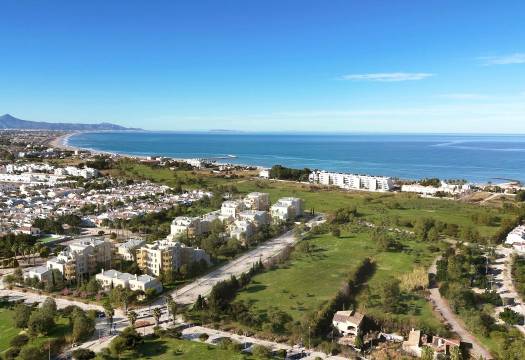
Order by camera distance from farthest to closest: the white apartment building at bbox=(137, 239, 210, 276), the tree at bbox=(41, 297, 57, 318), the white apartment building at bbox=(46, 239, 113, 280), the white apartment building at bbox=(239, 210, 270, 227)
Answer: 1. the white apartment building at bbox=(239, 210, 270, 227)
2. the white apartment building at bbox=(137, 239, 210, 276)
3. the white apartment building at bbox=(46, 239, 113, 280)
4. the tree at bbox=(41, 297, 57, 318)

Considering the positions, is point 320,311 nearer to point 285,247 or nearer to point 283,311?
point 283,311

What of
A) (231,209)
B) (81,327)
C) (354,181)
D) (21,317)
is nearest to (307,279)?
(81,327)

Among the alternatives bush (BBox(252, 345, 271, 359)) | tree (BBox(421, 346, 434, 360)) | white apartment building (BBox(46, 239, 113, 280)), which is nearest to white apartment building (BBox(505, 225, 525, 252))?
tree (BBox(421, 346, 434, 360))

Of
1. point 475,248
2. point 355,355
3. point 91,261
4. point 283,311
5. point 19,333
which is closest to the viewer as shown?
point 355,355

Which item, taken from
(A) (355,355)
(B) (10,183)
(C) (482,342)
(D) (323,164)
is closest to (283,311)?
(A) (355,355)

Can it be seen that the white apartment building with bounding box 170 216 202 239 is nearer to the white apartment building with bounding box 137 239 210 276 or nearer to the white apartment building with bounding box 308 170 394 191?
the white apartment building with bounding box 137 239 210 276

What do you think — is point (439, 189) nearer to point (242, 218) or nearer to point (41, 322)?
point (242, 218)

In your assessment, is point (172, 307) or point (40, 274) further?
point (40, 274)
